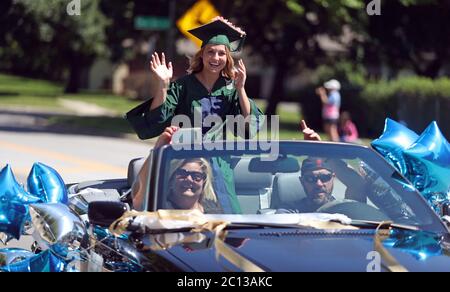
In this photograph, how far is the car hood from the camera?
14.3ft

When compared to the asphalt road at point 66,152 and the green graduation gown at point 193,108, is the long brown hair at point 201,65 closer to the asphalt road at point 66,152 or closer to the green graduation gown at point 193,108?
the green graduation gown at point 193,108

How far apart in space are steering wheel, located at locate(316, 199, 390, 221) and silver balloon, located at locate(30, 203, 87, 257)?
144 cm

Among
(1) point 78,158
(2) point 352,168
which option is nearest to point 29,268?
(2) point 352,168

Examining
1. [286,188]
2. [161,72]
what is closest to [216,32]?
[161,72]

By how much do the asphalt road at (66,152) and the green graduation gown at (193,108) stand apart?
7.14 m

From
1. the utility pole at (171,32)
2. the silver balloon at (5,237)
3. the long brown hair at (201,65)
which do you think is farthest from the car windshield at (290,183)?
the utility pole at (171,32)

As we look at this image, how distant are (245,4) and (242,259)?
22.6 metres

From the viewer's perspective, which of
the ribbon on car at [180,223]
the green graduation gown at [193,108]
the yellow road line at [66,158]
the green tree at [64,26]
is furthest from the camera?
the green tree at [64,26]

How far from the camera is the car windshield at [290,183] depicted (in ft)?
17.7

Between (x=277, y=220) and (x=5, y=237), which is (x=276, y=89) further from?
(x=277, y=220)

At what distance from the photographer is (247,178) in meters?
5.67

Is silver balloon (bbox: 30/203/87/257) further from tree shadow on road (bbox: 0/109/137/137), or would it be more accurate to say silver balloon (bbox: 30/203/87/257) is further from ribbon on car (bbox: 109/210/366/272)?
tree shadow on road (bbox: 0/109/137/137)

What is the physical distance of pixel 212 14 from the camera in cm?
2316
